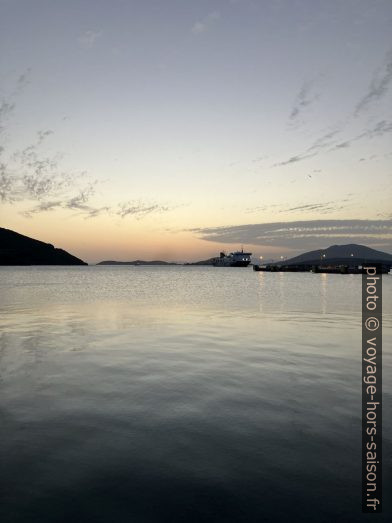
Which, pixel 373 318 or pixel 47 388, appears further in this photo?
pixel 373 318

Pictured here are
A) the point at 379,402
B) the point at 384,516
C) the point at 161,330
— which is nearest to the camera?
the point at 384,516

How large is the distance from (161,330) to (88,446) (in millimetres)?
15515

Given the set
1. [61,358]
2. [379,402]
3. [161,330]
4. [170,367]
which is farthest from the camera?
[161,330]

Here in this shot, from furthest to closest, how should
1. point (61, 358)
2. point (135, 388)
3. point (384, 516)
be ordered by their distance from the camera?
point (61, 358) < point (135, 388) < point (384, 516)

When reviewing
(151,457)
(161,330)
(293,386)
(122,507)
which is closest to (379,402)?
(293,386)

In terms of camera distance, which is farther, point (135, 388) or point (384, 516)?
point (135, 388)

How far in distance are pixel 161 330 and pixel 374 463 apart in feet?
55.9

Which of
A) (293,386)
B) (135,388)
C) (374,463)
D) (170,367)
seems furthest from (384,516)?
(170,367)

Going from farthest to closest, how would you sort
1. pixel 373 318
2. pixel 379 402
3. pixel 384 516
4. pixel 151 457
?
pixel 373 318, pixel 379 402, pixel 151 457, pixel 384 516

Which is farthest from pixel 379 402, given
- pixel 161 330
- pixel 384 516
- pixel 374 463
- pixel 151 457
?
pixel 161 330

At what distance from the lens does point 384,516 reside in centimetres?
534

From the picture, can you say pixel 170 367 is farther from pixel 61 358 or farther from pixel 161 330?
pixel 161 330

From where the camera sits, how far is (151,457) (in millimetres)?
6797

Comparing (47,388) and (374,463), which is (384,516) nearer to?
(374,463)
